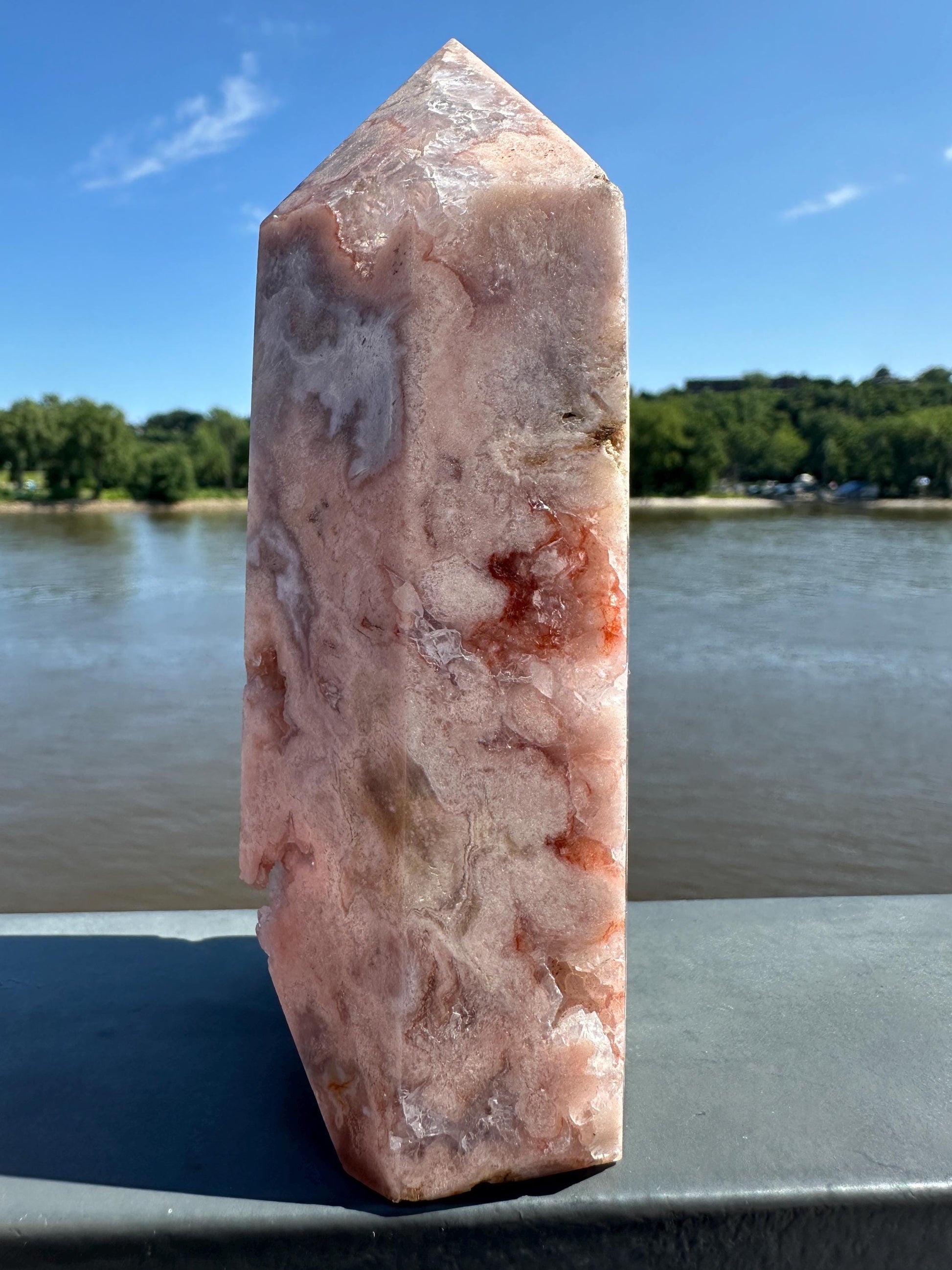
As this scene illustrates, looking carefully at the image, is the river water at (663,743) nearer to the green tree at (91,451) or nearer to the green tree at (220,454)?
the green tree at (91,451)

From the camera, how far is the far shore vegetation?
61969mm

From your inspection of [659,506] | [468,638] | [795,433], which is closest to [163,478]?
[659,506]

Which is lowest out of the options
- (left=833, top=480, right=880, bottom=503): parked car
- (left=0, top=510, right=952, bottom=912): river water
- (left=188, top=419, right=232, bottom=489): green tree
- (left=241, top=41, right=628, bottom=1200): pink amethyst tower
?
(left=0, top=510, right=952, bottom=912): river water

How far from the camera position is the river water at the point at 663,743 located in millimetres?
5180

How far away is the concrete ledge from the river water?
2479mm

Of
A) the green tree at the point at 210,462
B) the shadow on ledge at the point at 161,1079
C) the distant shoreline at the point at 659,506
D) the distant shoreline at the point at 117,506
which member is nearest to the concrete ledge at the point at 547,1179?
the shadow on ledge at the point at 161,1079

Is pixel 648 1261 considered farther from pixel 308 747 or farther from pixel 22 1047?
pixel 22 1047

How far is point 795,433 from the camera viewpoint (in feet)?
264

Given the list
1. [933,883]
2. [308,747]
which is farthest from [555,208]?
[933,883]

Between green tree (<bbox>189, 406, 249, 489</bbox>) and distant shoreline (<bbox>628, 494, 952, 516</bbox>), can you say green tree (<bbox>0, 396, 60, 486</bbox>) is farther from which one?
distant shoreline (<bbox>628, 494, 952, 516</bbox>)

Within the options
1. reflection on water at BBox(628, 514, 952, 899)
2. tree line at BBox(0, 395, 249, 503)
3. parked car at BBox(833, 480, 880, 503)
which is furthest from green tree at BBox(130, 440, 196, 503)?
reflection on water at BBox(628, 514, 952, 899)

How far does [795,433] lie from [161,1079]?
84.1 meters

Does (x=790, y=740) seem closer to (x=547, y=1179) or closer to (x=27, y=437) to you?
(x=547, y=1179)

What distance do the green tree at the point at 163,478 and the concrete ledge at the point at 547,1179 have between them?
61656 mm
